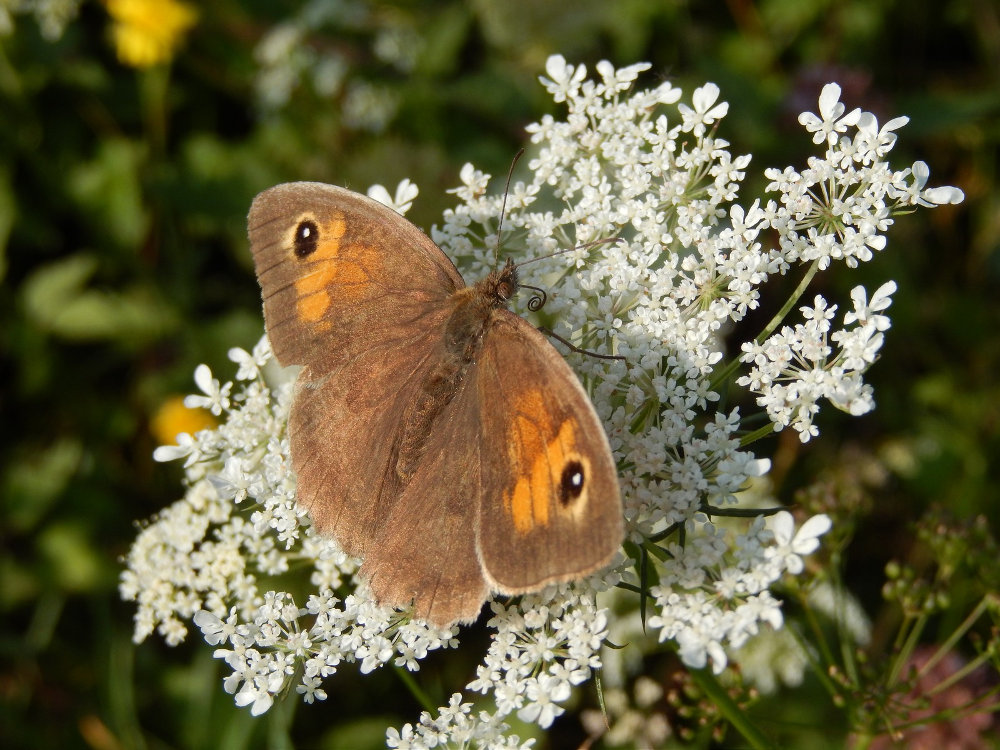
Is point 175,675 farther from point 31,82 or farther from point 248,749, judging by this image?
point 31,82

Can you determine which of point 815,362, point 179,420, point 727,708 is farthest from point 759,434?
point 179,420

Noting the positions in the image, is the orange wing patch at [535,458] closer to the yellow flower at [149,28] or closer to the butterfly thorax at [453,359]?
the butterfly thorax at [453,359]

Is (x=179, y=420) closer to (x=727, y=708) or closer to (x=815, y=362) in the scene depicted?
(x=727, y=708)

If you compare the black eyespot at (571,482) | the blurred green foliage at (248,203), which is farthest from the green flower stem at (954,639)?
the black eyespot at (571,482)

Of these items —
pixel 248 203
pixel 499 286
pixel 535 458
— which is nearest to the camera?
pixel 535 458

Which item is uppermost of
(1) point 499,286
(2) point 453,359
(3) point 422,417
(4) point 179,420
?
(4) point 179,420

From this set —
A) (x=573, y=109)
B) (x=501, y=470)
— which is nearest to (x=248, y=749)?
(x=501, y=470)
